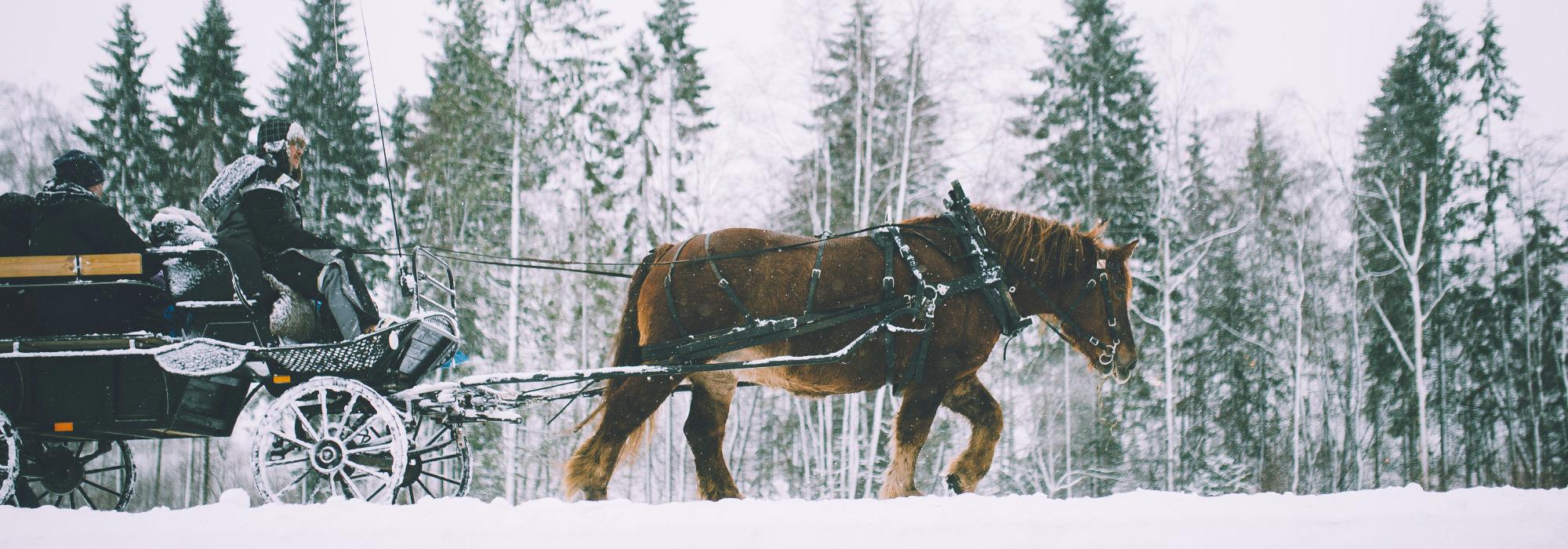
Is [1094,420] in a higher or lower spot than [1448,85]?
lower

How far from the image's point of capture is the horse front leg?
17.0ft

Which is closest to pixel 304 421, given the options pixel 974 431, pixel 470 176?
pixel 974 431

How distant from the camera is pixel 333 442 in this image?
4562mm

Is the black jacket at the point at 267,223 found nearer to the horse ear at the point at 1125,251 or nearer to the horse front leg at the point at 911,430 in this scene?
the horse front leg at the point at 911,430

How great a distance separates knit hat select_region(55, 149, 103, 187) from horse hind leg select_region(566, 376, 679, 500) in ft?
9.48

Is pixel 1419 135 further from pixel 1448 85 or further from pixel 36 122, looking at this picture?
pixel 36 122

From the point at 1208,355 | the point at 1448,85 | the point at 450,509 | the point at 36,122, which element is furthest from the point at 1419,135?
the point at 36,122

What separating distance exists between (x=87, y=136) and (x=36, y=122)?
2.96m

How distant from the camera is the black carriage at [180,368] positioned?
177 inches

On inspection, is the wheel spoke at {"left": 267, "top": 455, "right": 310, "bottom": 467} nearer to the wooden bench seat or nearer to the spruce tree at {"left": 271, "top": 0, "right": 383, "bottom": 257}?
the wooden bench seat

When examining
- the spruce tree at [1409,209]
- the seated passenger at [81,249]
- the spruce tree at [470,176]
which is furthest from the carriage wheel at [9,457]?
the spruce tree at [1409,209]

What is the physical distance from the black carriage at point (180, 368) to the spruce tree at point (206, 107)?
35.8 ft

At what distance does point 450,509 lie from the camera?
12.0 feet

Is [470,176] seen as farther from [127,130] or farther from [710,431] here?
[710,431]
